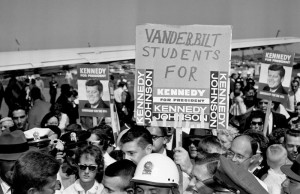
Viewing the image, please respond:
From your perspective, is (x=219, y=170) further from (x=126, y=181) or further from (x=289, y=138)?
(x=289, y=138)

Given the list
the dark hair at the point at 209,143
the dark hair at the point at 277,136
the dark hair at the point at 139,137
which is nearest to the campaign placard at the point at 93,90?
the dark hair at the point at 277,136

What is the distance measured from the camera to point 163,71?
711 cm

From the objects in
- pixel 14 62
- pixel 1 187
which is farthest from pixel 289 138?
pixel 14 62

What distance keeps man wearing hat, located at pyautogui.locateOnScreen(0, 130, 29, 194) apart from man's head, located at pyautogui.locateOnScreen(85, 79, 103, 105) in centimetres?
504

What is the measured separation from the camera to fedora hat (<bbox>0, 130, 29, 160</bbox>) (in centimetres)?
566

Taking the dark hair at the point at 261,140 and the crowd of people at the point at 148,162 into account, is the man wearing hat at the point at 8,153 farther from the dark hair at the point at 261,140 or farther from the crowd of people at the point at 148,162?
the dark hair at the point at 261,140

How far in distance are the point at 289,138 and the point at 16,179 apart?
176 inches

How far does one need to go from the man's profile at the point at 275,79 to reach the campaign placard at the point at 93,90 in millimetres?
2801

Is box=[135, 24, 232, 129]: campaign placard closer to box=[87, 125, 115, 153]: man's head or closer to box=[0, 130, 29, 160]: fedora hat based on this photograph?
box=[87, 125, 115, 153]: man's head

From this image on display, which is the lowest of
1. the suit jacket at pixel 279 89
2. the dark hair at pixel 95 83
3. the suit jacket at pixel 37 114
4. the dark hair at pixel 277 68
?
the suit jacket at pixel 37 114

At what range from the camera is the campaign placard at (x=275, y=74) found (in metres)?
11.2

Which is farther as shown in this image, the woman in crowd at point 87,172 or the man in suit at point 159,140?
the man in suit at point 159,140

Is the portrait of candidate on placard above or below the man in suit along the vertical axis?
above

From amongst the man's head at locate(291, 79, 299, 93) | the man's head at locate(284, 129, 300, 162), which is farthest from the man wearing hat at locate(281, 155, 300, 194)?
the man's head at locate(291, 79, 299, 93)
